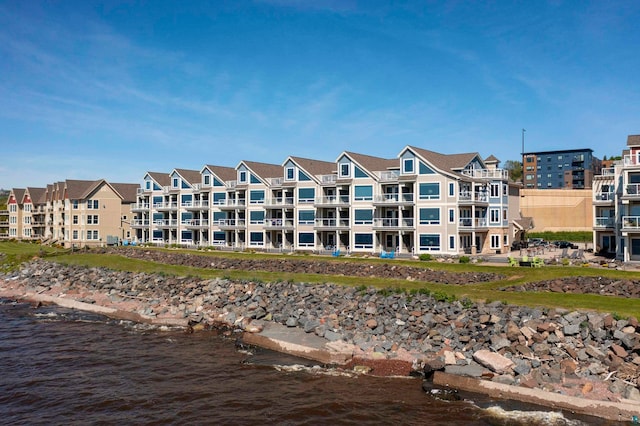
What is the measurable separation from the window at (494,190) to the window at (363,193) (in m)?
12.2

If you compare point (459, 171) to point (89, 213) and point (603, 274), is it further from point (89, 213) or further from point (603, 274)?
point (89, 213)

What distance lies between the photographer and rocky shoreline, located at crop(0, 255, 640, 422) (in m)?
18.9

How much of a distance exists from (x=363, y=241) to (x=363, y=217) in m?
2.44

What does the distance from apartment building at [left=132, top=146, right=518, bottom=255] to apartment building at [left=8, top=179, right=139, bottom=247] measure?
38.2 ft

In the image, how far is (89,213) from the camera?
72312 mm

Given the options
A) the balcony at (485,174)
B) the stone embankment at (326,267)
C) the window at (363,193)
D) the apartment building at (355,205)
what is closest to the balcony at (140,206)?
the apartment building at (355,205)

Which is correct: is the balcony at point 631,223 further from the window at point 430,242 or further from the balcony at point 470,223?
the window at point 430,242

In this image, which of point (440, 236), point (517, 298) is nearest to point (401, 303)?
point (517, 298)

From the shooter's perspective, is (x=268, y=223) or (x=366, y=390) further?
(x=268, y=223)

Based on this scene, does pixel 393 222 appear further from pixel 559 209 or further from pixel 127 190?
pixel 127 190

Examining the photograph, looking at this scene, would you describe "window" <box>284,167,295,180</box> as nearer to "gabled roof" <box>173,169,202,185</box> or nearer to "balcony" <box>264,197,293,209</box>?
"balcony" <box>264,197,293,209</box>

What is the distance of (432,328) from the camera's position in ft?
78.8

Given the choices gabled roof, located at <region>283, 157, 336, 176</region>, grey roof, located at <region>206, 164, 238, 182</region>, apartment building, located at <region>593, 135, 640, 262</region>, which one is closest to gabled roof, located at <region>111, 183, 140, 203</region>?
grey roof, located at <region>206, 164, 238, 182</region>

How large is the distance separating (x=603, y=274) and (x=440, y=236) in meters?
16.5
